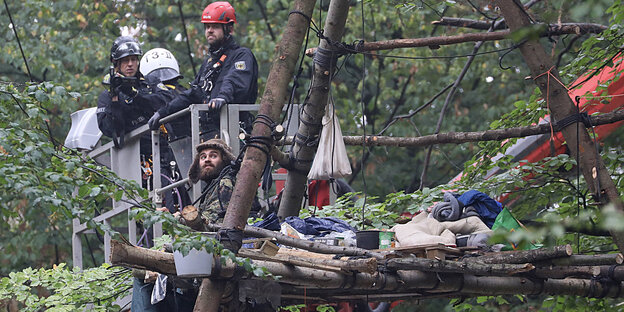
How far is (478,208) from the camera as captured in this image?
816cm

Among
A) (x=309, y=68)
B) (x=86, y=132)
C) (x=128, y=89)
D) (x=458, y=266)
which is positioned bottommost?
(x=458, y=266)

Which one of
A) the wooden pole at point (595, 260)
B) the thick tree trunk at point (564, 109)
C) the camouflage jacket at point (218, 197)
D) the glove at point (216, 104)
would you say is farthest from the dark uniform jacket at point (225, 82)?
the wooden pole at point (595, 260)

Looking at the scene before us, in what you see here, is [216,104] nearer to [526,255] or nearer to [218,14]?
[218,14]

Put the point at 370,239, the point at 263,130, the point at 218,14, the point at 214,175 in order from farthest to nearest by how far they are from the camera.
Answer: the point at 218,14 < the point at 214,175 < the point at 370,239 < the point at 263,130

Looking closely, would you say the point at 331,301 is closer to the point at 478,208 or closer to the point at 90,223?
the point at 478,208

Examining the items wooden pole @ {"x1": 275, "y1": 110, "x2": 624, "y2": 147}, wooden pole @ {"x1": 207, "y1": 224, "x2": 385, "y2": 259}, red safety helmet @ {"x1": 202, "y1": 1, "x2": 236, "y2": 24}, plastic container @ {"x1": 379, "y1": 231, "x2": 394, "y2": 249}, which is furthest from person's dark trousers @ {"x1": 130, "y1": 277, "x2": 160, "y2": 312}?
red safety helmet @ {"x1": 202, "y1": 1, "x2": 236, "y2": 24}

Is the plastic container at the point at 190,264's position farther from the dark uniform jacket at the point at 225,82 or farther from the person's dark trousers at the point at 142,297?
the dark uniform jacket at the point at 225,82

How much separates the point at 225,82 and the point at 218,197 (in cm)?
176

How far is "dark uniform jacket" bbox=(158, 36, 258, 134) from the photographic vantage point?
386 inches

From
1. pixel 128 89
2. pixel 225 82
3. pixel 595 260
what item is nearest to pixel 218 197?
pixel 225 82

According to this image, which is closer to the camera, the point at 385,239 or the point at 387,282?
the point at 387,282

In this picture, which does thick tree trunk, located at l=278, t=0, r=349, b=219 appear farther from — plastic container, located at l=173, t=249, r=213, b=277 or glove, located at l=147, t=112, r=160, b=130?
plastic container, located at l=173, t=249, r=213, b=277

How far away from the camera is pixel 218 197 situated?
838cm

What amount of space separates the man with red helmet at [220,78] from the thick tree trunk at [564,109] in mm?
3099
